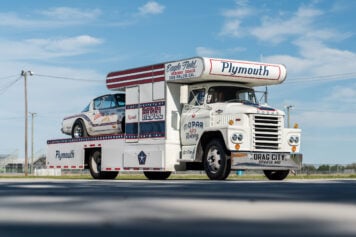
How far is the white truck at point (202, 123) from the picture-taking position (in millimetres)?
20188

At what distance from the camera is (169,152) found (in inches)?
854

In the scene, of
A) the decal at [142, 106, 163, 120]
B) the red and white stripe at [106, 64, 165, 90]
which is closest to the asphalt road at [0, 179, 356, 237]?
the decal at [142, 106, 163, 120]

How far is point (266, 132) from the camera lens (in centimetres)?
2069

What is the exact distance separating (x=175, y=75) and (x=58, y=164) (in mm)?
7875

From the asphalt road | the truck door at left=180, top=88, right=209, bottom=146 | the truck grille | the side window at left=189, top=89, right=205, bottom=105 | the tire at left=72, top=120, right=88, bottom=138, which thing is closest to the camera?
the asphalt road

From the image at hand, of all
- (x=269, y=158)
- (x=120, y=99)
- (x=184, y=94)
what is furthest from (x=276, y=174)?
(x=120, y=99)

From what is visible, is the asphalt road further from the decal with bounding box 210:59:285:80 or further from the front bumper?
the decal with bounding box 210:59:285:80

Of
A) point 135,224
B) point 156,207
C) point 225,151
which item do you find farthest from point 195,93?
point 135,224

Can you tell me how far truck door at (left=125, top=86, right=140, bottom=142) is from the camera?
23.1m

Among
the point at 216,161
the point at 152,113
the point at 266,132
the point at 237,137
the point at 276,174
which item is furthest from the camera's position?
the point at 276,174

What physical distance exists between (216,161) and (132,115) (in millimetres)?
4338

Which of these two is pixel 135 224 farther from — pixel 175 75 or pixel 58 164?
pixel 58 164

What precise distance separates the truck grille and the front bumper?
0.25 meters

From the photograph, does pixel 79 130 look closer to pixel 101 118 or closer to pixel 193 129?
pixel 101 118
